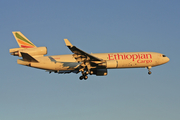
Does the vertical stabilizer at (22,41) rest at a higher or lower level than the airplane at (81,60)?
higher

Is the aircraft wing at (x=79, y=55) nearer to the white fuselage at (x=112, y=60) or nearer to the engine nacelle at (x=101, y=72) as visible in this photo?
the white fuselage at (x=112, y=60)

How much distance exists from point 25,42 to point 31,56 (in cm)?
400

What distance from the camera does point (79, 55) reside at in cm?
3809

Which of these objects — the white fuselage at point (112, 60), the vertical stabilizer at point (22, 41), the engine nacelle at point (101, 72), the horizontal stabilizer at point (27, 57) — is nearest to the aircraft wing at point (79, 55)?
the white fuselage at point (112, 60)

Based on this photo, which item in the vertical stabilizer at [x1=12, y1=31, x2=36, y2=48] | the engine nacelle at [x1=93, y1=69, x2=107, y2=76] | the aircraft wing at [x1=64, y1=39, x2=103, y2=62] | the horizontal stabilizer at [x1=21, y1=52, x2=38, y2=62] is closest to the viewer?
the aircraft wing at [x1=64, y1=39, x2=103, y2=62]

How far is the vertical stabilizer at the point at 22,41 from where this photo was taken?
41.3 meters

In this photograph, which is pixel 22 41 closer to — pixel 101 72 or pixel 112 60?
pixel 101 72

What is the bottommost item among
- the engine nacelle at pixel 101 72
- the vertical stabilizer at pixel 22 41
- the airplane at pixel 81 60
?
the engine nacelle at pixel 101 72

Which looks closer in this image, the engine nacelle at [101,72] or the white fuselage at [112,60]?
the white fuselage at [112,60]

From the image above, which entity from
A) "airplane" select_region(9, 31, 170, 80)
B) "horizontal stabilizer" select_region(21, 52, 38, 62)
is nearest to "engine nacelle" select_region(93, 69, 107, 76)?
"airplane" select_region(9, 31, 170, 80)

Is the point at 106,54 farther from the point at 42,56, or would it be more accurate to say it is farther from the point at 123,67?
the point at 42,56

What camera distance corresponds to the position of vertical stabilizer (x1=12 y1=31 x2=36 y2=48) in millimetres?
41306

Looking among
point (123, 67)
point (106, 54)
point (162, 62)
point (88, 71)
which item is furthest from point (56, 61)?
point (162, 62)

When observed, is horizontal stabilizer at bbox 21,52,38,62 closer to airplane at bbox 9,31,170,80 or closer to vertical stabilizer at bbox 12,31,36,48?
airplane at bbox 9,31,170,80
